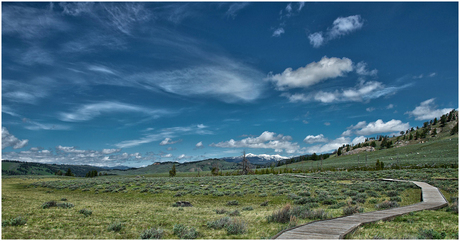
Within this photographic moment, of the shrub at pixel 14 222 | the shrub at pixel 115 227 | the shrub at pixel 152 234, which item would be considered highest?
the shrub at pixel 152 234

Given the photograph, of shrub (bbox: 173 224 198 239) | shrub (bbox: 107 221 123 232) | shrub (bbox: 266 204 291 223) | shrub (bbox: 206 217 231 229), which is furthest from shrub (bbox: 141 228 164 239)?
shrub (bbox: 266 204 291 223)

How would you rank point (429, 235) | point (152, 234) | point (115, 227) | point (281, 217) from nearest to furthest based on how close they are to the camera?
point (429, 235), point (152, 234), point (115, 227), point (281, 217)

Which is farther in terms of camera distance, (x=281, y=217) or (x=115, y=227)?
(x=281, y=217)

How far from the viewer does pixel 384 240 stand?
8102 millimetres

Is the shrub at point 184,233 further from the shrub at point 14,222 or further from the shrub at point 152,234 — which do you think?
the shrub at point 14,222

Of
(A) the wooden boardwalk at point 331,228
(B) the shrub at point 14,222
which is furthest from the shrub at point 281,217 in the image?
(B) the shrub at point 14,222

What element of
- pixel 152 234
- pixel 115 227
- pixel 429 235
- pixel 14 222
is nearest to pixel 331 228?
Answer: pixel 429 235

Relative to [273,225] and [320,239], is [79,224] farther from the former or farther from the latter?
[320,239]

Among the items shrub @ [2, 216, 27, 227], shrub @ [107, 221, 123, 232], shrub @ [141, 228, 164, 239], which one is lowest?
shrub @ [107, 221, 123, 232]

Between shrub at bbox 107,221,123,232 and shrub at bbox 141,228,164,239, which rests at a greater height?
Answer: shrub at bbox 141,228,164,239

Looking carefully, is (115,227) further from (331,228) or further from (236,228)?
(331,228)

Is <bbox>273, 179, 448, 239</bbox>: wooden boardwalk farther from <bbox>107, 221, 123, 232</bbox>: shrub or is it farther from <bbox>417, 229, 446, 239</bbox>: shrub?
<bbox>107, 221, 123, 232</bbox>: shrub

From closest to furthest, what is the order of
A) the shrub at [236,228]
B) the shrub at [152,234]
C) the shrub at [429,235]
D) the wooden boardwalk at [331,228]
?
the wooden boardwalk at [331,228], the shrub at [429,235], the shrub at [152,234], the shrub at [236,228]

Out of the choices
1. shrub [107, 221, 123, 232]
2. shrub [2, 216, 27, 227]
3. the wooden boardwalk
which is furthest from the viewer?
shrub [2, 216, 27, 227]
